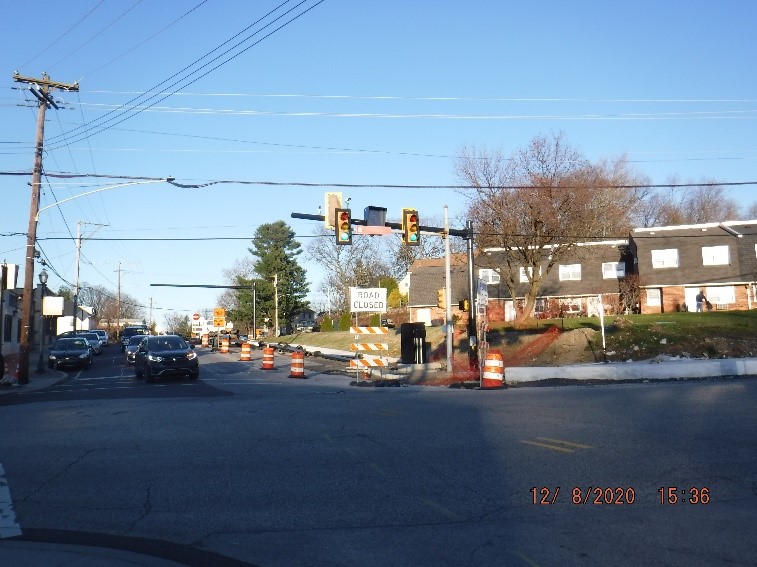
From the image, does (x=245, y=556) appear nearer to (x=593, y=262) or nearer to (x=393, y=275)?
(x=593, y=262)

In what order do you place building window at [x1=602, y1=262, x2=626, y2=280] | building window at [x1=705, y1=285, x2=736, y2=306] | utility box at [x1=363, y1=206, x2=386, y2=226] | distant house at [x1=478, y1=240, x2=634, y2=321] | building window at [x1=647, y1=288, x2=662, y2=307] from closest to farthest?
utility box at [x1=363, y1=206, x2=386, y2=226] < building window at [x1=705, y1=285, x2=736, y2=306] < building window at [x1=647, y1=288, x2=662, y2=307] < distant house at [x1=478, y1=240, x2=634, y2=321] < building window at [x1=602, y1=262, x2=626, y2=280]

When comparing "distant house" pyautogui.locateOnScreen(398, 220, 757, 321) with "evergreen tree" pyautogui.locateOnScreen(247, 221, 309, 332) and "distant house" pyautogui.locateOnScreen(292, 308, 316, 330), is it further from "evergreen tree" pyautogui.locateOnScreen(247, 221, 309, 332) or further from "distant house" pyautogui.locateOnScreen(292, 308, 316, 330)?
"distant house" pyautogui.locateOnScreen(292, 308, 316, 330)

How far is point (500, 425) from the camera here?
42.4 feet

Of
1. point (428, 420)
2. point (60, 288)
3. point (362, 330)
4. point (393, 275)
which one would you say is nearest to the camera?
point (428, 420)

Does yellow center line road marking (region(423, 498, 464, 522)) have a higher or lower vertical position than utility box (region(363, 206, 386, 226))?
lower

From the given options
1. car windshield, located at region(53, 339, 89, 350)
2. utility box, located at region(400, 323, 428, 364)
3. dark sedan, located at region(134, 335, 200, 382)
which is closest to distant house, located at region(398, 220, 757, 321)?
utility box, located at region(400, 323, 428, 364)

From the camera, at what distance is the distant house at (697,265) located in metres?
48.9

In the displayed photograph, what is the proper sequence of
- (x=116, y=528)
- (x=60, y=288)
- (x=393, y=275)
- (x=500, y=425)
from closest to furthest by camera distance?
(x=116, y=528), (x=500, y=425), (x=393, y=275), (x=60, y=288)

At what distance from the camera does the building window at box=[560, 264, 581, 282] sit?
56.9m

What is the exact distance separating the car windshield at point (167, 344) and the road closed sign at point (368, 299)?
719 centimetres

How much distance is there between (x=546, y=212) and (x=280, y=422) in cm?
2888

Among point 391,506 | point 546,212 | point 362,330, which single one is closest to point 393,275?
point 546,212

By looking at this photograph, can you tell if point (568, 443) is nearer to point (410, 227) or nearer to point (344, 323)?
point (410, 227)

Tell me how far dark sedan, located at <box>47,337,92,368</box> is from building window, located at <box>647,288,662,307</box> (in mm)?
35943
